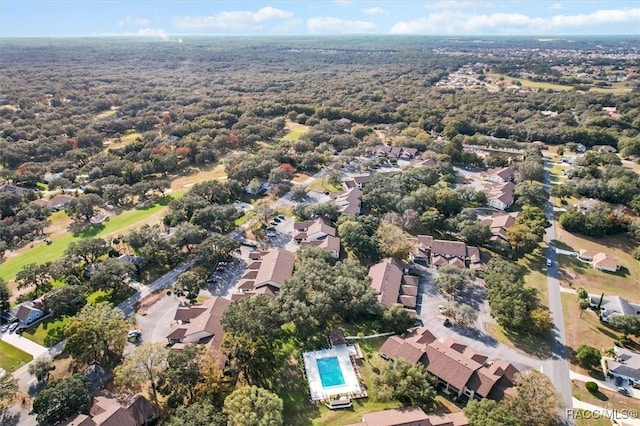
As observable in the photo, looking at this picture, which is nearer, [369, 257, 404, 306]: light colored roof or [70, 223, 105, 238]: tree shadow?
[369, 257, 404, 306]: light colored roof

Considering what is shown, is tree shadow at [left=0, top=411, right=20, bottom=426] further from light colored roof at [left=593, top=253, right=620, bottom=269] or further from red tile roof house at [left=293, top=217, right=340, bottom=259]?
light colored roof at [left=593, top=253, right=620, bottom=269]

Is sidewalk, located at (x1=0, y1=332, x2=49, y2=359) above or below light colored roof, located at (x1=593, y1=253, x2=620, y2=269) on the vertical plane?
below

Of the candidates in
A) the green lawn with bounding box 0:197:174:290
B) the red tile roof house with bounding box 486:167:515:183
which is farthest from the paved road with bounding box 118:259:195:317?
the red tile roof house with bounding box 486:167:515:183

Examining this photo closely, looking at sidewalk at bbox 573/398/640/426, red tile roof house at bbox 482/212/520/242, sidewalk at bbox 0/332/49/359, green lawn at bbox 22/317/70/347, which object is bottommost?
sidewalk at bbox 573/398/640/426

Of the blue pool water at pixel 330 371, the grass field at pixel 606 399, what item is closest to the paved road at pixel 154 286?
the blue pool water at pixel 330 371

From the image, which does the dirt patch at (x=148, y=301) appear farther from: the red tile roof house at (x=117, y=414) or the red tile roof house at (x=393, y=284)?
the red tile roof house at (x=393, y=284)

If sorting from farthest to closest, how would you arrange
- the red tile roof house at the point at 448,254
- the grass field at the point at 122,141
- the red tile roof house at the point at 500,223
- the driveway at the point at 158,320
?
the grass field at the point at 122,141 < the red tile roof house at the point at 500,223 < the red tile roof house at the point at 448,254 < the driveway at the point at 158,320

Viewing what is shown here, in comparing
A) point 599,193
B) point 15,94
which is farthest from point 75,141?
point 599,193

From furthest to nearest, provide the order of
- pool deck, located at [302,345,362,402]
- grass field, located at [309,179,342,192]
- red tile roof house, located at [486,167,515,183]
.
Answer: red tile roof house, located at [486,167,515,183] < grass field, located at [309,179,342,192] < pool deck, located at [302,345,362,402]
